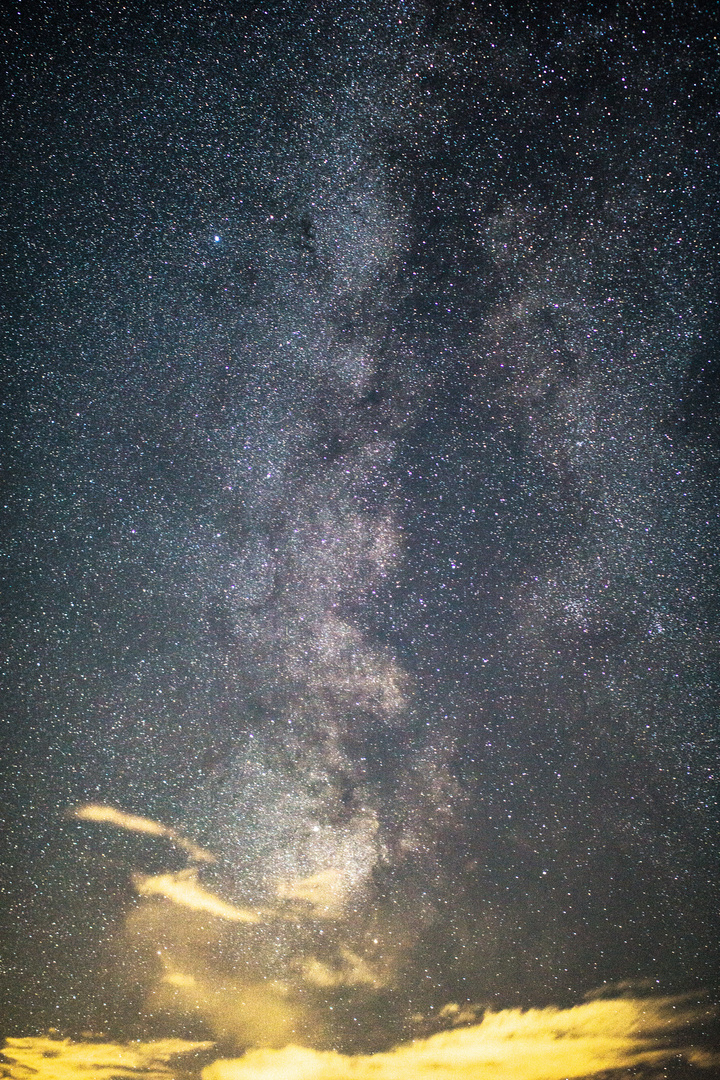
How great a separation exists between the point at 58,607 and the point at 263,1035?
3.17 m

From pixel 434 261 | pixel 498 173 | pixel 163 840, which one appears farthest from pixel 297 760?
pixel 498 173

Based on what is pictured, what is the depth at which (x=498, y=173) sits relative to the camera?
2107 mm

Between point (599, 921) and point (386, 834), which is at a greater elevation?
point (386, 834)

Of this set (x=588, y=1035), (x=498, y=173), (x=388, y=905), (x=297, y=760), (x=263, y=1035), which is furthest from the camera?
(x=588, y=1035)

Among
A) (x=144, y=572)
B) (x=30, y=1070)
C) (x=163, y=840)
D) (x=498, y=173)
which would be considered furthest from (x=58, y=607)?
(x=30, y=1070)

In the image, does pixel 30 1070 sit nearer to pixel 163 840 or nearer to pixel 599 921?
pixel 163 840

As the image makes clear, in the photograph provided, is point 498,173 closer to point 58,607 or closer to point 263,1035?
point 58,607

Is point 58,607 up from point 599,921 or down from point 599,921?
up

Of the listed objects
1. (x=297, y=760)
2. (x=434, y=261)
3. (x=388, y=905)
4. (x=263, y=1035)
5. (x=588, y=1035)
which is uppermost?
(x=434, y=261)

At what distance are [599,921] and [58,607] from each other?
12.5 feet

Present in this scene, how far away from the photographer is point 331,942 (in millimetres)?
2795

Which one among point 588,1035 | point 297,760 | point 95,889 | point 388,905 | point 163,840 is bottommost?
point 588,1035

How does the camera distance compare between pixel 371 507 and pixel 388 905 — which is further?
pixel 388 905

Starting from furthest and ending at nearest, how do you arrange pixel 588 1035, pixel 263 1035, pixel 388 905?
pixel 588 1035, pixel 263 1035, pixel 388 905
